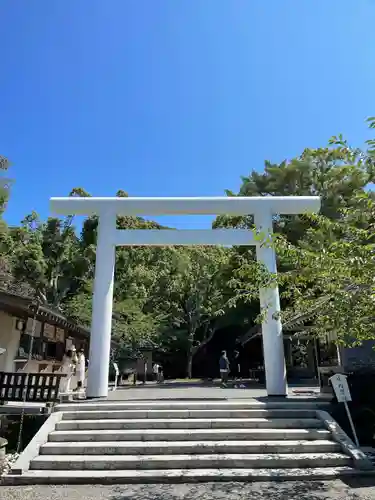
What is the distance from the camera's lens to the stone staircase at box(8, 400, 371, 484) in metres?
6.29

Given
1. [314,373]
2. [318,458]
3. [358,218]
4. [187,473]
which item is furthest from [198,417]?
[314,373]

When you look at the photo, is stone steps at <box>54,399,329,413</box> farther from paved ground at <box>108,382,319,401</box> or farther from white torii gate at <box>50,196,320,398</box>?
white torii gate at <box>50,196,320,398</box>

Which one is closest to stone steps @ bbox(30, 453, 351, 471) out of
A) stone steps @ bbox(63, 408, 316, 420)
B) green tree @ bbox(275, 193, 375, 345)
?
stone steps @ bbox(63, 408, 316, 420)

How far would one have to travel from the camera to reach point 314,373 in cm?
2103

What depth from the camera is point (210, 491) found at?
5.68 m

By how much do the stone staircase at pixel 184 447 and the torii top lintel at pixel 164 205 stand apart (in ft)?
19.6

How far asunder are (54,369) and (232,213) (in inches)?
372

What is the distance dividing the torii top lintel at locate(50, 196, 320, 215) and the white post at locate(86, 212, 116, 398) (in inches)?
→ 14.8

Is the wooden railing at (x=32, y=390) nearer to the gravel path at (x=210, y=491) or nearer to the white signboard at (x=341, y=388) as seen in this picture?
the gravel path at (x=210, y=491)

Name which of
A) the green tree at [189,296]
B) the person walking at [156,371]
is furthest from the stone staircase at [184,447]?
the green tree at [189,296]

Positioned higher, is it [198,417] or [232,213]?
[232,213]

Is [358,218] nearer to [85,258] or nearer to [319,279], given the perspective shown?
[319,279]

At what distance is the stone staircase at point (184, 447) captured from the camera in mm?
6285

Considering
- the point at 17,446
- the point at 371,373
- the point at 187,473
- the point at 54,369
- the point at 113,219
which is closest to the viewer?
the point at 187,473
